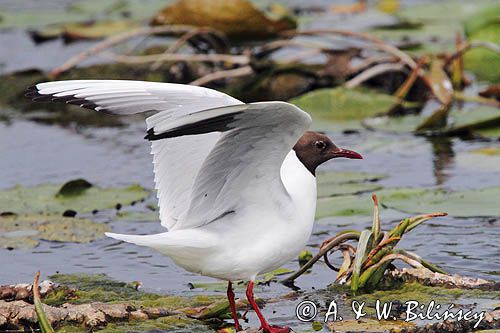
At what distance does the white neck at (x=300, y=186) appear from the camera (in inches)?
195

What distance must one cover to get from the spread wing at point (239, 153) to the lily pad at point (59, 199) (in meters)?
2.04

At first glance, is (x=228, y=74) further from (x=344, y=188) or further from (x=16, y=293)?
(x=16, y=293)

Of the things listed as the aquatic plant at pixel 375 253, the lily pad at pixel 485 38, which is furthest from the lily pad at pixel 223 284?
the lily pad at pixel 485 38

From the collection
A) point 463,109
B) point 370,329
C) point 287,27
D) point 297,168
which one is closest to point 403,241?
point 297,168

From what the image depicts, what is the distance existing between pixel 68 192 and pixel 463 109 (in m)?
4.23

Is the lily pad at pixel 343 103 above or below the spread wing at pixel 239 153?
below

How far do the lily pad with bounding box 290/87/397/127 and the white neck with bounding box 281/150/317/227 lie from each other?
4.00m

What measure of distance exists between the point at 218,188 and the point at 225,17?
6.63 meters

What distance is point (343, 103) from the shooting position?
9469mm

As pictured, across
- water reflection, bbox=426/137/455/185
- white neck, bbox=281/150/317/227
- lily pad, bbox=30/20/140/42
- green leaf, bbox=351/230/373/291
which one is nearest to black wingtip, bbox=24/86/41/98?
white neck, bbox=281/150/317/227

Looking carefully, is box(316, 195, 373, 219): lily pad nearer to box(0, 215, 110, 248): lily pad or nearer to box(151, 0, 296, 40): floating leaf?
box(0, 215, 110, 248): lily pad

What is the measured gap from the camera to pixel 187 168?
16.9 ft

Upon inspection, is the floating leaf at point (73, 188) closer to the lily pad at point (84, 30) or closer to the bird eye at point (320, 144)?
the bird eye at point (320, 144)

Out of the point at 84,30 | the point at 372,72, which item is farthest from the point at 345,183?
the point at 84,30
